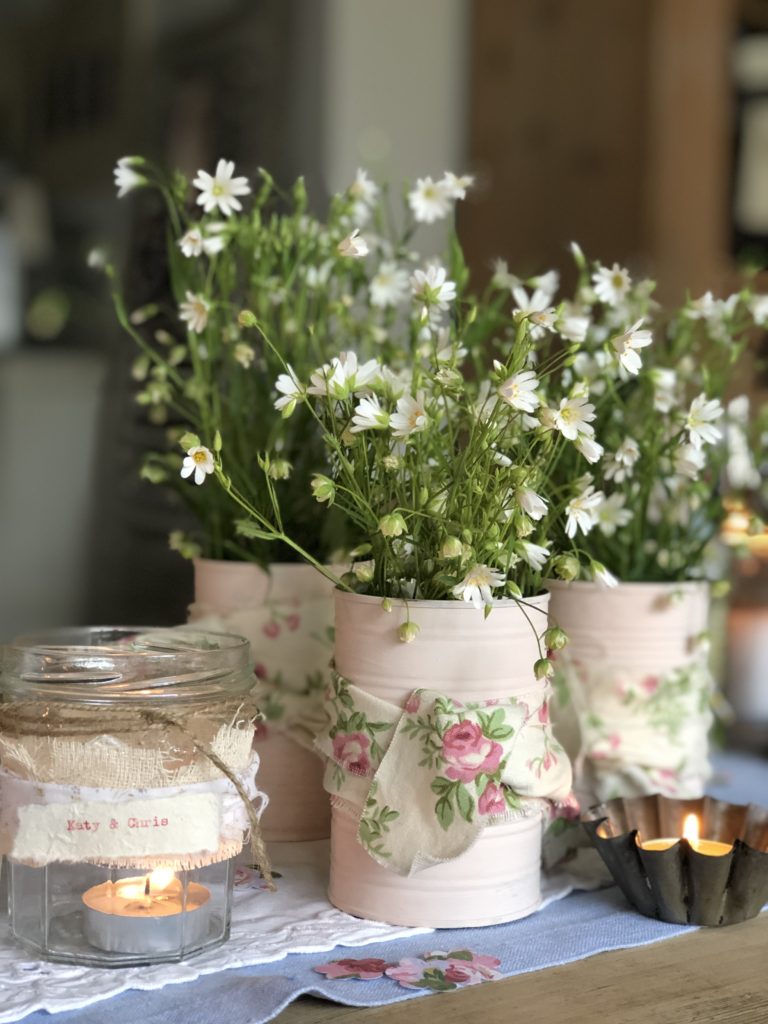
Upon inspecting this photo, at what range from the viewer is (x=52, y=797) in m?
0.63

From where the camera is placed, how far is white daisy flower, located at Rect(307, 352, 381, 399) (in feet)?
2.14

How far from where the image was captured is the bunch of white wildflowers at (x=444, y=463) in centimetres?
66

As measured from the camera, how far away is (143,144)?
1228mm

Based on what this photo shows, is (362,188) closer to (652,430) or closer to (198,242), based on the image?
(198,242)

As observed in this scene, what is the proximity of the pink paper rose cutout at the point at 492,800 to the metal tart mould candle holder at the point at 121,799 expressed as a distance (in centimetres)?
13

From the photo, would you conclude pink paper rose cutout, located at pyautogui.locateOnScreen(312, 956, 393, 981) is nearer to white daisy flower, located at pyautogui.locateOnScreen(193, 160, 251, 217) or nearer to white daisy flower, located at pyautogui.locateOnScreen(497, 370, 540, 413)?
white daisy flower, located at pyautogui.locateOnScreen(497, 370, 540, 413)

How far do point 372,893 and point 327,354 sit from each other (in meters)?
0.37

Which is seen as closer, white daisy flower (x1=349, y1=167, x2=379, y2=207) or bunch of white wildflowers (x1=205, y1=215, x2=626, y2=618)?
bunch of white wildflowers (x1=205, y1=215, x2=626, y2=618)

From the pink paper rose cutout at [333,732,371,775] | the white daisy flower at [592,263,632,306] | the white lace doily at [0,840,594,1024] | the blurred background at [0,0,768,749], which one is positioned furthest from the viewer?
the blurred background at [0,0,768,749]

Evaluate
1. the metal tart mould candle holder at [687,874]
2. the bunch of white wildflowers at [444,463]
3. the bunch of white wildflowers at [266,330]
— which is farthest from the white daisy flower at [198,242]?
the metal tart mould candle holder at [687,874]

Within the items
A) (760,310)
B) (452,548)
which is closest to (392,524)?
(452,548)

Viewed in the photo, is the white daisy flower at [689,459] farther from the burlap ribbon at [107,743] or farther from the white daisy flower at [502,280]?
the burlap ribbon at [107,743]

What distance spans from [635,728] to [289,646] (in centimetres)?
25

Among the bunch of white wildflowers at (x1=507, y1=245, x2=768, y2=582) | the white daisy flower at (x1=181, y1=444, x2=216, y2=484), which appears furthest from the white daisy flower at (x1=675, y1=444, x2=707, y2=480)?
the white daisy flower at (x1=181, y1=444, x2=216, y2=484)
